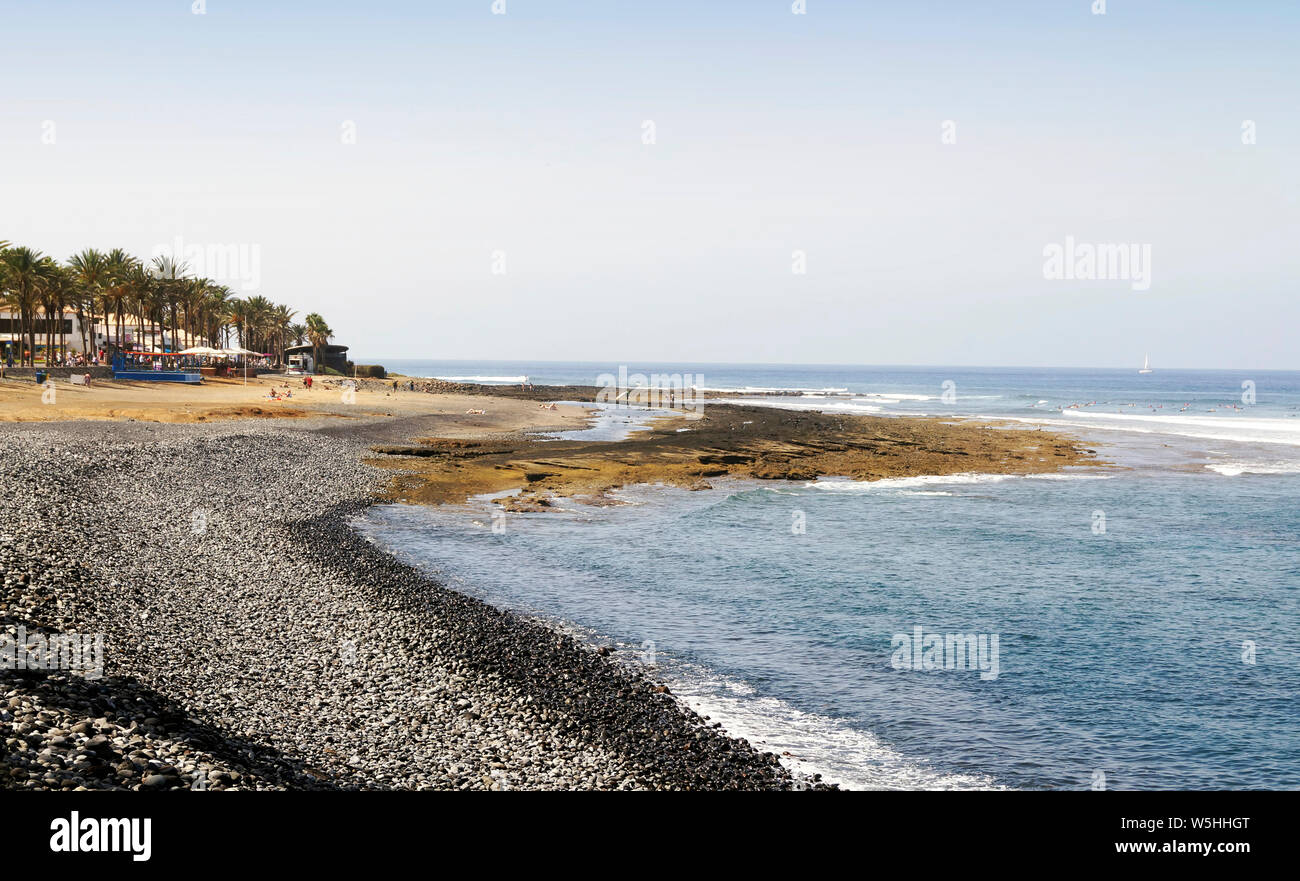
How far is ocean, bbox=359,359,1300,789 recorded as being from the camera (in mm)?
14328

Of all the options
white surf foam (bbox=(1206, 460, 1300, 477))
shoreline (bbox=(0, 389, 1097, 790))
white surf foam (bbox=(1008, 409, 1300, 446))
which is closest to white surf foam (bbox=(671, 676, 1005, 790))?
shoreline (bbox=(0, 389, 1097, 790))

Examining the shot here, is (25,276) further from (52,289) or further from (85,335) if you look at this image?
(85,335)

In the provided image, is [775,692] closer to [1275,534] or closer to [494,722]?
[494,722]

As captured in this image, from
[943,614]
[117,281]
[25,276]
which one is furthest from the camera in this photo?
[117,281]

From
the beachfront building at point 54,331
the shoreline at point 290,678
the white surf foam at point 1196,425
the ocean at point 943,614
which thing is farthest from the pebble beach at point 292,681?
the beachfront building at point 54,331

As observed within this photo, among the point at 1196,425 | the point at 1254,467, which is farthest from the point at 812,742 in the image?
the point at 1196,425

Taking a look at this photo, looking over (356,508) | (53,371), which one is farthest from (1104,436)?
(53,371)

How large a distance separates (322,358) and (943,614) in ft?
404

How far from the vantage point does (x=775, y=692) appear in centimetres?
1636

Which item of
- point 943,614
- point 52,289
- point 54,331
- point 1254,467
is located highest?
point 52,289

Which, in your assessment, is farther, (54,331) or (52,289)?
(54,331)

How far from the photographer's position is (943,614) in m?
22.3

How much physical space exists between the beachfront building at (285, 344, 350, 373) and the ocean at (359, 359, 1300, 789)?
96819mm

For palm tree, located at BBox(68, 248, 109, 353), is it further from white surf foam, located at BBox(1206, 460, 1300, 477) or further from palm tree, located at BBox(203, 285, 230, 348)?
white surf foam, located at BBox(1206, 460, 1300, 477)
